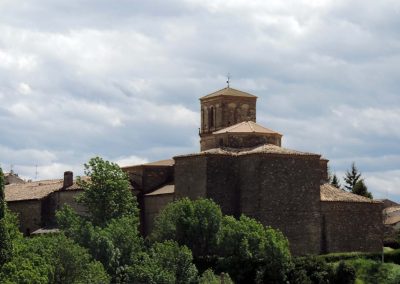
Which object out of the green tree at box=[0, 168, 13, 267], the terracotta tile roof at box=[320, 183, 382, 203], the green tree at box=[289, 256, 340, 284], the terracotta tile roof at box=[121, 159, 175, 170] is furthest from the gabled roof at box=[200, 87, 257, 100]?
the green tree at box=[0, 168, 13, 267]

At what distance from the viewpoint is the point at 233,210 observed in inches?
2370

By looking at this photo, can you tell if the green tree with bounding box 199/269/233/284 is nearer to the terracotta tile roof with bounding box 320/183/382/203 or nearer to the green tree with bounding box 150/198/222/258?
the green tree with bounding box 150/198/222/258

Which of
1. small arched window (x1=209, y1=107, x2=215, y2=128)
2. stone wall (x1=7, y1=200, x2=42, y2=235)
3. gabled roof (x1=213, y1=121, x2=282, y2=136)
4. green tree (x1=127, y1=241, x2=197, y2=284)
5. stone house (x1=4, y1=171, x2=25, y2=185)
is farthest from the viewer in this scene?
stone house (x1=4, y1=171, x2=25, y2=185)

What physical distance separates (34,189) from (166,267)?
23.6 metres

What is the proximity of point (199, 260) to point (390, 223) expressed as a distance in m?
31.1

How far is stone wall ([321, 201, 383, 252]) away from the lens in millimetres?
60344

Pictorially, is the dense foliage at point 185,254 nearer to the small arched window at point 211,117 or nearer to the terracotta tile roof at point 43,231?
the terracotta tile roof at point 43,231

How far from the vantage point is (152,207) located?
66000 millimetres

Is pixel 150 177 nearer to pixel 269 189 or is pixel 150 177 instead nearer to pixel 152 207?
pixel 152 207

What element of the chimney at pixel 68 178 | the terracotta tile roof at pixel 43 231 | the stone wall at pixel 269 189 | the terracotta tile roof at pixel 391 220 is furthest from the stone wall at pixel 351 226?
the terracotta tile roof at pixel 391 220

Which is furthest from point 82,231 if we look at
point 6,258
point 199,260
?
point 6,258

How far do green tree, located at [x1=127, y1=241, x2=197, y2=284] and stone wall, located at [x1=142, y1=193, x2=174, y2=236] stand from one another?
36.5ft

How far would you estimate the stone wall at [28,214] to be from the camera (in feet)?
230

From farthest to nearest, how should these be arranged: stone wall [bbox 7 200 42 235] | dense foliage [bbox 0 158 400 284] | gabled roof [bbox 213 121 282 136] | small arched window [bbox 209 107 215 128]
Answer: small arched window [bbox 209 107 215 128] < stone wall [bbox 7 200 42 235] < gabled roof [bbox 213 121 282 136] < dense foliage [bbox 0 158 400 284]
